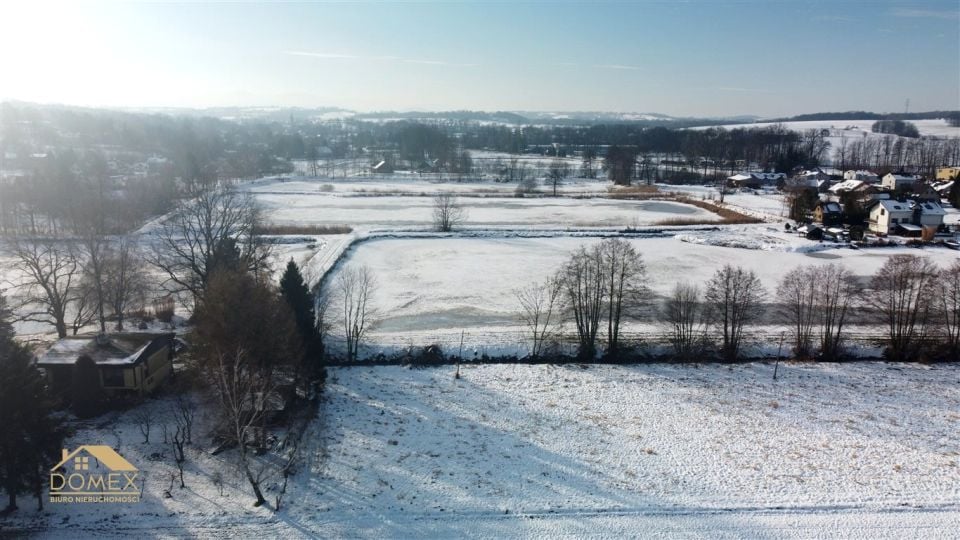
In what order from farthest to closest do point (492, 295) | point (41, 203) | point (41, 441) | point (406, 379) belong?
point (41, 203), point (492, 295), point (406, 379), point (41, 441)

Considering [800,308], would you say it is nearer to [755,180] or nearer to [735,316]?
[735,316]

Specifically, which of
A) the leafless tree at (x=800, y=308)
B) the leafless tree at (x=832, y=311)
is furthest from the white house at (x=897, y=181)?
the leafless tree at (x=800, y=308)

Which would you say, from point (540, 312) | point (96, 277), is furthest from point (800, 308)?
point (96, 277)

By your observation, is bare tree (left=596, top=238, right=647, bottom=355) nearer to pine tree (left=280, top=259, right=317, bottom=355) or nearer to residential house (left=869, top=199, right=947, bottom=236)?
pine tree (left=280, top=259, right=317, bottom=355)

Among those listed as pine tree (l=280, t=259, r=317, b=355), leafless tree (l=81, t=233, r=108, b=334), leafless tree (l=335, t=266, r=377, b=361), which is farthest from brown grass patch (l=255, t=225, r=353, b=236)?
pine tree (l=280, t=259, r=317, b=355)

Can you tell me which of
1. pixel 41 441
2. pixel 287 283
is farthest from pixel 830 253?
pixel 41 441

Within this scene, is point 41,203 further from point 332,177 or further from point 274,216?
point 332,177
